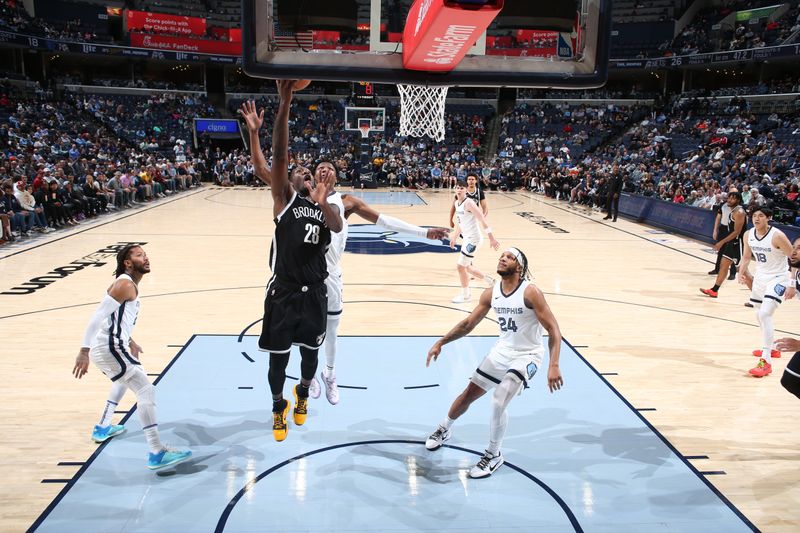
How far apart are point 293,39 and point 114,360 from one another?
2811 millimetres

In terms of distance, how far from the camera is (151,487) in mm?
4477

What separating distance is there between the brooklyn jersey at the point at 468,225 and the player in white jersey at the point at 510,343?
5.07 meters

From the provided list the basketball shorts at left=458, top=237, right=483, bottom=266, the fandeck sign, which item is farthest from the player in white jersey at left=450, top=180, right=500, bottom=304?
the fandeck sign

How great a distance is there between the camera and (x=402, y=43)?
5480 millimetres

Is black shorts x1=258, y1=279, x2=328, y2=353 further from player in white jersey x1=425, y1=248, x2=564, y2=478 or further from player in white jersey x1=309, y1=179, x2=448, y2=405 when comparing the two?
player in white jersey x1=425, y1=248, x2=564, y2=478

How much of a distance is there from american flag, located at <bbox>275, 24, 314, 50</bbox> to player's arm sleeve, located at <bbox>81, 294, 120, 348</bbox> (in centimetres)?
232

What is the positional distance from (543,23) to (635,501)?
3911mm

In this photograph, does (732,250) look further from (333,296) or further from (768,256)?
(333,296)

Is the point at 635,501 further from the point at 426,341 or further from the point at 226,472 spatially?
the point at 426,341

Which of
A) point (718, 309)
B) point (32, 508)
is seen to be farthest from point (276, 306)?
point (718, 309)

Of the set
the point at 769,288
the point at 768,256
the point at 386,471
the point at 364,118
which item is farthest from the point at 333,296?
the point at 364,118

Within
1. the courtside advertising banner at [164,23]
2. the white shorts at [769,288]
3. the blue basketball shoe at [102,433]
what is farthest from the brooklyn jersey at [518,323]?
the courtside advertising banner at [164,23]

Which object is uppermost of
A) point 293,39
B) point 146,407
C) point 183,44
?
point 183,44

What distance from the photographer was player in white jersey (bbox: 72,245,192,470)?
15.0 ft
